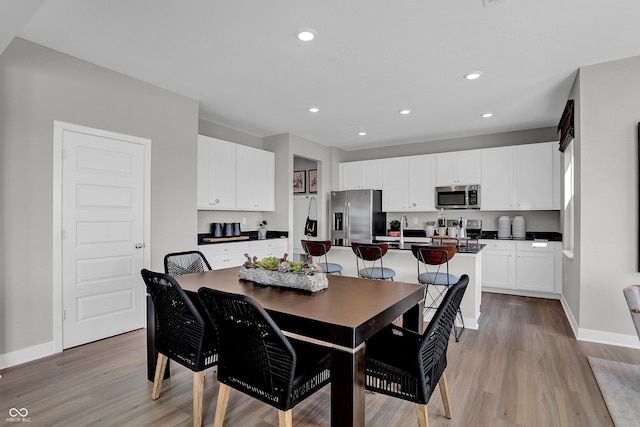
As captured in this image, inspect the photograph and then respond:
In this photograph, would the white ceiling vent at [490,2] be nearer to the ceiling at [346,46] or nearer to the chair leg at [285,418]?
the ceiling at [346,46]

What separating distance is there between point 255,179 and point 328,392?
3.72 meters

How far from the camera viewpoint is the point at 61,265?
2973 millimetres

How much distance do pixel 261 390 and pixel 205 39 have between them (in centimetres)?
261

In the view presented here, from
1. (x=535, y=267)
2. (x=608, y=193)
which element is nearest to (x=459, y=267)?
(x=608, y=193)

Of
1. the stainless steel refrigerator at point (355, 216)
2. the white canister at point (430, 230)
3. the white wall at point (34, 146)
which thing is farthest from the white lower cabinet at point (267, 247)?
the white canister at point (430, 230)

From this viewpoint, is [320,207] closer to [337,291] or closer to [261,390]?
[337,291]

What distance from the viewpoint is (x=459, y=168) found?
18.9ft

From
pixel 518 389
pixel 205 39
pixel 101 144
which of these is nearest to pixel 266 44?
pixel 205 39

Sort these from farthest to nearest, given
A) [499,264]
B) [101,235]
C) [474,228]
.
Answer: [474,228] < [499,264] < [101,235]

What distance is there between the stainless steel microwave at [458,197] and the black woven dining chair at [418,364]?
4.33 m

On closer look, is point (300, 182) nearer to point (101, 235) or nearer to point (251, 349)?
point (101, 235)

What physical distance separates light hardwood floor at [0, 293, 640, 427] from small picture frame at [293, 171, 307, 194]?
14.2ft

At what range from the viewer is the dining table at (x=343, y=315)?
1.43 metres

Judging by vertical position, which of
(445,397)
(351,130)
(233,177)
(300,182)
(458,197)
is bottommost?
(445,397)
